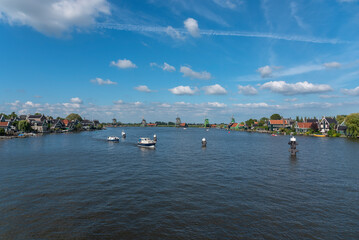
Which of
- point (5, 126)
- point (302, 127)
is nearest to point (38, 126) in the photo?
point (5, 126)

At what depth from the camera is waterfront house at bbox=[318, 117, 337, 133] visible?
146 meters

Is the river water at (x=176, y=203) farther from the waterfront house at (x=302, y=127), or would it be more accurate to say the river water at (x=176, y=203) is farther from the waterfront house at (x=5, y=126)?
the waterfront house at (x=302, y=127)

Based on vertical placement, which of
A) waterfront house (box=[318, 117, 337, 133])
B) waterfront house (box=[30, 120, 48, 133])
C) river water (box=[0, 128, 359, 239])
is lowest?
river water (box=[0, 128, 359, 239])

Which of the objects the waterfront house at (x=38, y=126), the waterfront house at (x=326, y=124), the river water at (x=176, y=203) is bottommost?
the river water at (x=176, y=203)

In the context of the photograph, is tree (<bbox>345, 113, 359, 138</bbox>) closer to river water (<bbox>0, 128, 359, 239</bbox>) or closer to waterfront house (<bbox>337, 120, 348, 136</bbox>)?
waterfront house (<bbox>337, 120, 348, 136</bbox>)

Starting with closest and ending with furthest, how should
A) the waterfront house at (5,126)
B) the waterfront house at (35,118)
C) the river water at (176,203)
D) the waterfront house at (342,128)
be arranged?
the river water at (176,203) < the waterfront house at (5,126) < the waterfront house at (342,128) < the waterfront house at (35,118)

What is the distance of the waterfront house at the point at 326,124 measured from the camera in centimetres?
14565

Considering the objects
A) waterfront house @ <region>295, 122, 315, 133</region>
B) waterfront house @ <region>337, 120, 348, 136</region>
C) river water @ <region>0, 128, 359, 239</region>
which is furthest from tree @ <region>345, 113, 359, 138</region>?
river water @ <region>0, 128, 359, 239</region>

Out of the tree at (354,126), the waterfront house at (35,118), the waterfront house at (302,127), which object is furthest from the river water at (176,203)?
the waterfront house at (35,118)

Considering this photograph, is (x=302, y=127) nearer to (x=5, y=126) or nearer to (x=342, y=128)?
(x=342, y=128)

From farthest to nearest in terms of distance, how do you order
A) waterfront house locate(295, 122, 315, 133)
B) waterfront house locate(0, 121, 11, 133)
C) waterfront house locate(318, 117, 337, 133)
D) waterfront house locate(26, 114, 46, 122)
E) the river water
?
waterfront house locate(26, 114, 46, 122) < waterfront house locate(295, 122, 315, 133) < waterfront house locate(318, 117, 337, 133) < waterfront house locate(0, 121, 11, 133) < the river water

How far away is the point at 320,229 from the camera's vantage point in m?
19.1

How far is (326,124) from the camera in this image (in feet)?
496

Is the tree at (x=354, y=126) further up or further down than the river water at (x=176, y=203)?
further up
